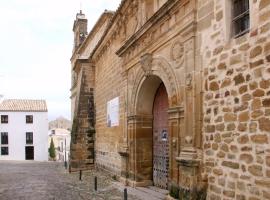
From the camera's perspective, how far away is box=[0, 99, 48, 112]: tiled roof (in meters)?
47.5

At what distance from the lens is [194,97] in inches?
292

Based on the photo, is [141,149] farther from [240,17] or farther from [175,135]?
[240,17]

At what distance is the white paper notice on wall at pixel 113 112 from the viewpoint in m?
13.6

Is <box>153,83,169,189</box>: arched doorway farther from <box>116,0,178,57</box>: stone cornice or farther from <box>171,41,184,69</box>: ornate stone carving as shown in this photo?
<box>171,41,184,69</box>: ornate stone carving

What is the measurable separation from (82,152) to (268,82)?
13.8 meters

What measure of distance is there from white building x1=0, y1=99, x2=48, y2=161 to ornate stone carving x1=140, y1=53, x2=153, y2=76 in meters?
39.6

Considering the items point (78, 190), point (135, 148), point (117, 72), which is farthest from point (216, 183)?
point (117, 72)

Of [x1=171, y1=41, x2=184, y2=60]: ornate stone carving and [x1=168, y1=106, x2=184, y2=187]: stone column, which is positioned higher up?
[x1=171, y1=41, x2=184, y2=60]: ornate stone carving

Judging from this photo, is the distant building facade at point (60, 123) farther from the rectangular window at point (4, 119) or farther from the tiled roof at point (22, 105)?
the rectangular window at point (4, 119)

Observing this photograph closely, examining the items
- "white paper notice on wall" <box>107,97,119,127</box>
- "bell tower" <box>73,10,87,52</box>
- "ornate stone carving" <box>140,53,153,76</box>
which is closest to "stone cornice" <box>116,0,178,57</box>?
"ornate stone carving" <box>140,53,153,76</box>

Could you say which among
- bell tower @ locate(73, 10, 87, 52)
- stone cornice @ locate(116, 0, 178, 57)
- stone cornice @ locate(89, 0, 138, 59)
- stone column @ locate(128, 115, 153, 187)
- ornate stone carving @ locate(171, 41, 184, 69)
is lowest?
stone column @ locate(128, 115, 153, 187)

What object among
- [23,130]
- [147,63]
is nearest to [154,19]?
[147,63]

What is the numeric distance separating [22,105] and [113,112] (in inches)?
1427

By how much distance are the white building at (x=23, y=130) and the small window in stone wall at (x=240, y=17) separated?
43.6 metres
